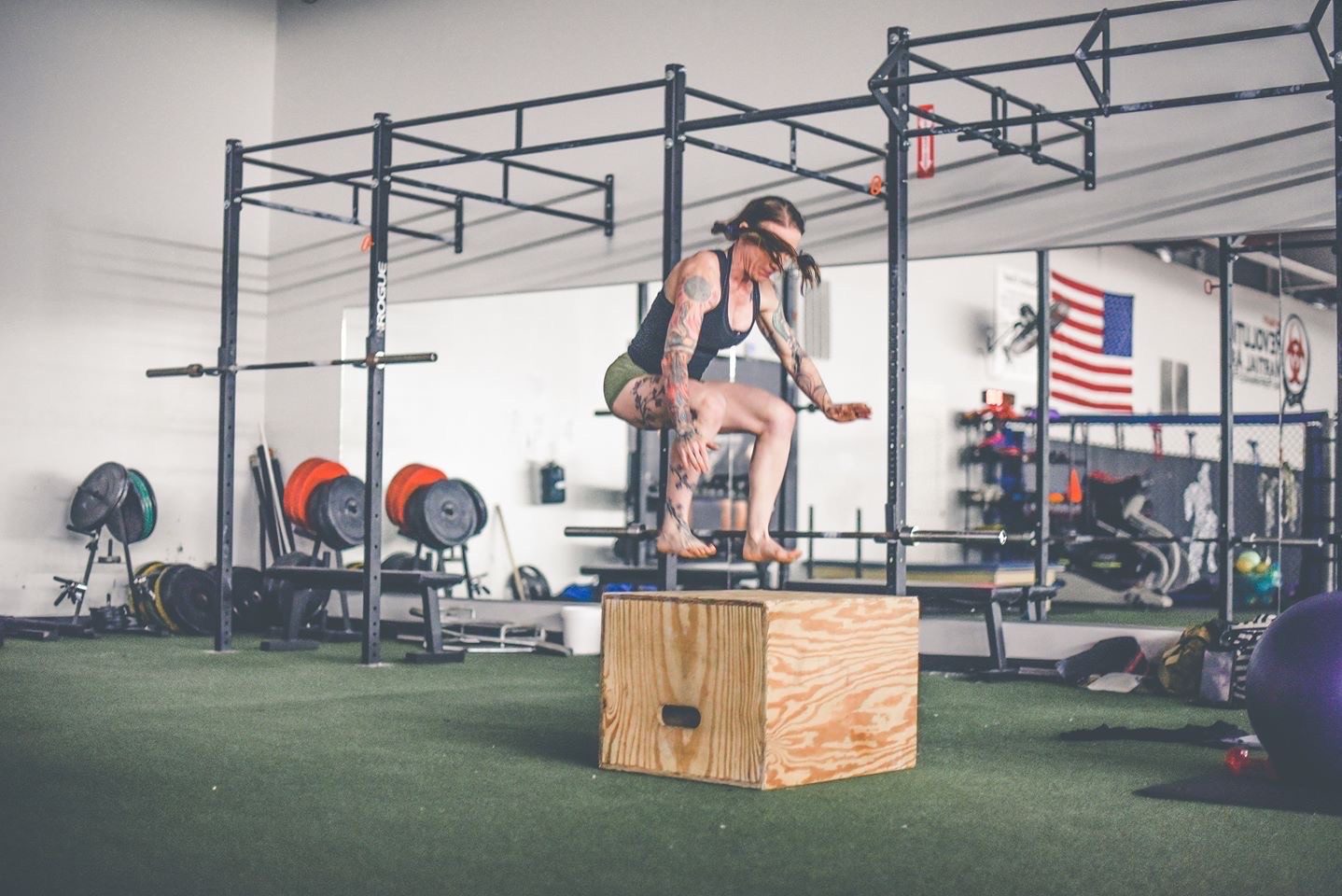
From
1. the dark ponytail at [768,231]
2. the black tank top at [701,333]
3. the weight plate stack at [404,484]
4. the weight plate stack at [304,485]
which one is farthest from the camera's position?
the weight plate stack at [404,484]

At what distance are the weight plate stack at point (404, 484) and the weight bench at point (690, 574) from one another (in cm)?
99

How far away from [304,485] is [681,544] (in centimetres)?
403

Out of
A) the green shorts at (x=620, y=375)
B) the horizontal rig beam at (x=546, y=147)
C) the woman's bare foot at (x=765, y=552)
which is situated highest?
the horizontal rig beam at (x=546, y=147)

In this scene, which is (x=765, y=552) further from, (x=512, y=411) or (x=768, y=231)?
(x=512, y=411)

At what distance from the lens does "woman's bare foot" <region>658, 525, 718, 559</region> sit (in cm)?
425

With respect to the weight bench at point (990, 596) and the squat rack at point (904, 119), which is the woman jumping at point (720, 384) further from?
the weight bench at point (990, 596)

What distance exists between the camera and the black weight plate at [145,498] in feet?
25.5

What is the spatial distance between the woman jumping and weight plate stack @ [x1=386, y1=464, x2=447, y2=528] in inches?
143

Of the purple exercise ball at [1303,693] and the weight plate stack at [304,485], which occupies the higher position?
the weight plate stack at [304,485]

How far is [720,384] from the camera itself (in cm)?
428

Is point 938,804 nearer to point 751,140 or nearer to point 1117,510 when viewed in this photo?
point 751,140

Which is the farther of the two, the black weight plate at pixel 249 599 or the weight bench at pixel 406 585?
the black weight plate at pixel 249 599

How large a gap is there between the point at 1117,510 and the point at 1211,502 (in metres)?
2.07

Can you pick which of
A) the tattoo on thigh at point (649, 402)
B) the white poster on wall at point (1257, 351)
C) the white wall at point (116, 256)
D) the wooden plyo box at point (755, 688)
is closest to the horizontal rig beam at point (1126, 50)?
the tattoo on thigh at point (649, 402)
